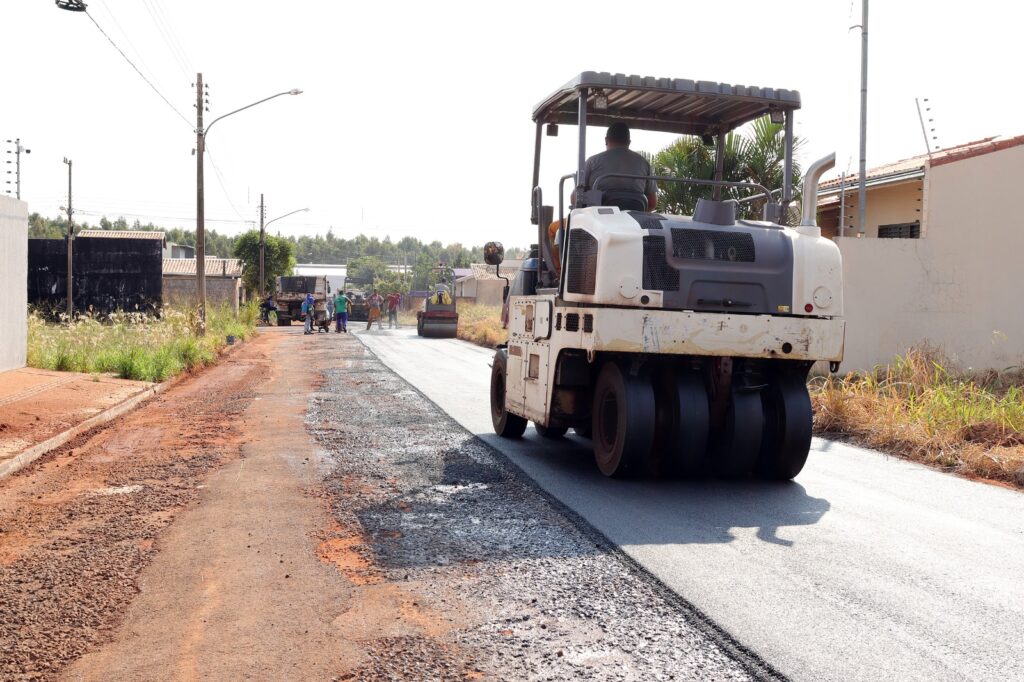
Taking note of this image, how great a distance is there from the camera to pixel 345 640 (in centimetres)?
407

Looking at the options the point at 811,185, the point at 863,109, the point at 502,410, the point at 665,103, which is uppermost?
the point at 863,109

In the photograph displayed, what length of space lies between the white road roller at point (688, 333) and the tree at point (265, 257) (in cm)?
6155

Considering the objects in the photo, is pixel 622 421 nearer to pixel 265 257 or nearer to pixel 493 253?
pixel 493 253

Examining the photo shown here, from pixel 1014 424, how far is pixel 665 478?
4204mm

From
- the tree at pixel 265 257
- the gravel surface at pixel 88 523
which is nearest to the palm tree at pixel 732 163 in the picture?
the gravel surface at pixel 88 523

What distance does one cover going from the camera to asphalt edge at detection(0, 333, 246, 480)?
323 inches

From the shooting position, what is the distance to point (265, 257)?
68562 millimetres

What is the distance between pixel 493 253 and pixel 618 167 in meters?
1.73

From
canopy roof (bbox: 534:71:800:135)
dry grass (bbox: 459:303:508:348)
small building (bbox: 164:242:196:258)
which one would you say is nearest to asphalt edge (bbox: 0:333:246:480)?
canopy roof (bbox: 534:71:800:135)

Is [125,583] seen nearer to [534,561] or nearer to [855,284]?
[534,561]

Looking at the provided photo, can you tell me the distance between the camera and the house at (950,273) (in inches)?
547

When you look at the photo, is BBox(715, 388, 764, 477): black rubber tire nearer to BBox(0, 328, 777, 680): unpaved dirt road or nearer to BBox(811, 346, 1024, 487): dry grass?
BBox(0, 328, 777, 680): unpaved dirt road

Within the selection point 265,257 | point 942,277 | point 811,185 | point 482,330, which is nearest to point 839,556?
point 811,185

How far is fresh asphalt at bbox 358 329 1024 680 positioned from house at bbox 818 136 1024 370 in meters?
5.54
